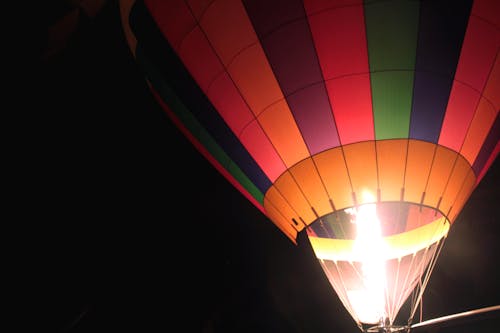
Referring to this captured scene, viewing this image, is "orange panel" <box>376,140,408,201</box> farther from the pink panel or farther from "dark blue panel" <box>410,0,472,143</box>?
the pink panel

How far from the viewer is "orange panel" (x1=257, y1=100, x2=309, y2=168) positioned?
1984mm

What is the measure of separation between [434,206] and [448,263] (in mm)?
2347

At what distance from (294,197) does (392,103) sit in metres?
0.74

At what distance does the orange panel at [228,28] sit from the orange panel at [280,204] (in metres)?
0.82

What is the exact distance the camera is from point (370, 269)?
2.20 m

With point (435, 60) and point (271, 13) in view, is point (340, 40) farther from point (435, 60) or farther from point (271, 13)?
point (435, 60)

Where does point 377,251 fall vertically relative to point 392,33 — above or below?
below

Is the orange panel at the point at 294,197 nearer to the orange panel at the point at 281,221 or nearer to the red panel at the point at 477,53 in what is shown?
the orange panel at the point at 281,221

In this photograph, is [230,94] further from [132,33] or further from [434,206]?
[434,206]

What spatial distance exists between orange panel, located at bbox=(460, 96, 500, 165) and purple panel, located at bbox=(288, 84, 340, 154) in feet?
2.39

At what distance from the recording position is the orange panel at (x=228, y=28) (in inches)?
71.9

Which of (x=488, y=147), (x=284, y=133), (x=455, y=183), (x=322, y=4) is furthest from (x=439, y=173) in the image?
(x=322, y=4)

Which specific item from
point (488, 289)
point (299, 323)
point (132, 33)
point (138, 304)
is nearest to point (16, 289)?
point (138, 304)

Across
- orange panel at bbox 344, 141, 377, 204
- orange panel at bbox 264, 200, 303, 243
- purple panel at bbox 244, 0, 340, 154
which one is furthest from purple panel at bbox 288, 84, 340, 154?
orange panel at bbox 264, 200, 303, 243
